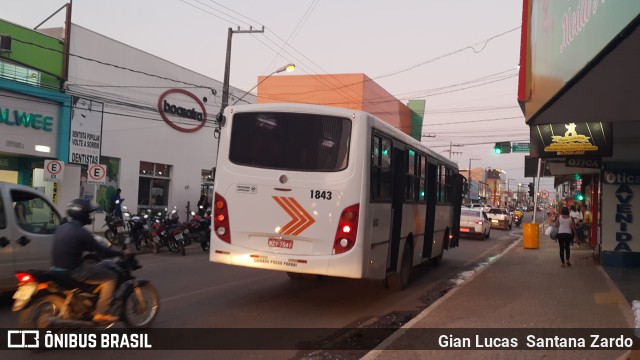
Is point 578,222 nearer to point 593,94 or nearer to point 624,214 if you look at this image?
point 624,214

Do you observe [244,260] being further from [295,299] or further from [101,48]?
[101,48]

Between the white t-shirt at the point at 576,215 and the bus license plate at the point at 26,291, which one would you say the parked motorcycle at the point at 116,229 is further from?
the white t-shirt at the point at 576,215

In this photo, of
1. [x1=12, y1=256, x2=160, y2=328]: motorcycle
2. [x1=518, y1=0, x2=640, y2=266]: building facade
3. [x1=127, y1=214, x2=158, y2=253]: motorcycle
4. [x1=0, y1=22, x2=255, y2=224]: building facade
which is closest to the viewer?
[x1=518, y1=0, x2=640, y2=266]: building facade

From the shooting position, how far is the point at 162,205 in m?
24.5

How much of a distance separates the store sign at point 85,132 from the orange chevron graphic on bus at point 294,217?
14110 millimetres

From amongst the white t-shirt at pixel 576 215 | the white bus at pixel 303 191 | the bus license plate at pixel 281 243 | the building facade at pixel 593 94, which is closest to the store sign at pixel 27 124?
the white bus at pixel 303 191

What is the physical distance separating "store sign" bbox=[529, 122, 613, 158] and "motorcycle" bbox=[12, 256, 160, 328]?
8.36 m

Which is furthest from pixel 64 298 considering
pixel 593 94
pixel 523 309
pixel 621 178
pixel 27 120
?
pixel 27 120

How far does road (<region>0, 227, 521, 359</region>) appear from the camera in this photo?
7.07m

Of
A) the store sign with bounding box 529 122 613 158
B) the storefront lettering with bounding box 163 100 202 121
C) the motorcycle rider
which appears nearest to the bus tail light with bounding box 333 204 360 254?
the motorcycle rider

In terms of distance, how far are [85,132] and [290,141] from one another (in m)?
14.3

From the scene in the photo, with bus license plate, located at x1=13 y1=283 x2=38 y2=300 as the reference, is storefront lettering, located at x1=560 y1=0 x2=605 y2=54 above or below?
above

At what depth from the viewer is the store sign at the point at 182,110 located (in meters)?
24.1

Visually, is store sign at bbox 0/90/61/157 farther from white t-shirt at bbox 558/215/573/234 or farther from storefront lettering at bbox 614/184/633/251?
storefront lettering at bbox 614/184/633/251
